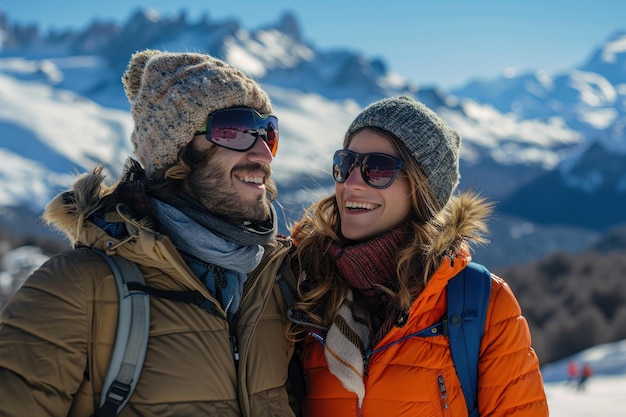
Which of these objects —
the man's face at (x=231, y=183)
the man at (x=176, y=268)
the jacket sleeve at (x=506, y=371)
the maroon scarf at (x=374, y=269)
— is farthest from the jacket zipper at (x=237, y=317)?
the jacket sleeve at (x=506, y=371)

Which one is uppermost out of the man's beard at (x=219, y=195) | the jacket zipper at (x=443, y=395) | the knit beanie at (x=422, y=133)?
the knit beanie at (x=422, y=133)

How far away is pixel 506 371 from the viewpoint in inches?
154

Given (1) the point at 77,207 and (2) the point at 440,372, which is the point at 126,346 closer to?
(1) the point at 77,207

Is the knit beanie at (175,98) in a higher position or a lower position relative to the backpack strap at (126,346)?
higher

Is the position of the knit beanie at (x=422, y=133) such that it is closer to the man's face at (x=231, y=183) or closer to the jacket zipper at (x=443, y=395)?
the man's face at (x=231, y=183)

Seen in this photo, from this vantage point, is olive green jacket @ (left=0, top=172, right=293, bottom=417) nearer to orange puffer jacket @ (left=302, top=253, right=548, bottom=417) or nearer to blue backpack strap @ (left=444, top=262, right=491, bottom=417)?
orange puffer jacket @ (left=302, top=253, right=548, bottom=417)

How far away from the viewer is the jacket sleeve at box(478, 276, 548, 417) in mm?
3912

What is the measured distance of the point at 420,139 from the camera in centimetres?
438

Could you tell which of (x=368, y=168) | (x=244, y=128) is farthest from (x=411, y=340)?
(x=244, y=128)

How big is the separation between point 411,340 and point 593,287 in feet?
275

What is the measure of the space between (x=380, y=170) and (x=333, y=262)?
0.70 meters

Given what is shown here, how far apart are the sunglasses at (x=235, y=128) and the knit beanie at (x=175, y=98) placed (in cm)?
5

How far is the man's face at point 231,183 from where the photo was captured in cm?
403

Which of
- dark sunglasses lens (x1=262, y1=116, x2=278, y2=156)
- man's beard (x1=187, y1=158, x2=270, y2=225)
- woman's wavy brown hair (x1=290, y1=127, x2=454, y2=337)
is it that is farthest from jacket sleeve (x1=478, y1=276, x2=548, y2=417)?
dark sunglasses lens (x1=262, y1=116, x2=278, y2=156)
